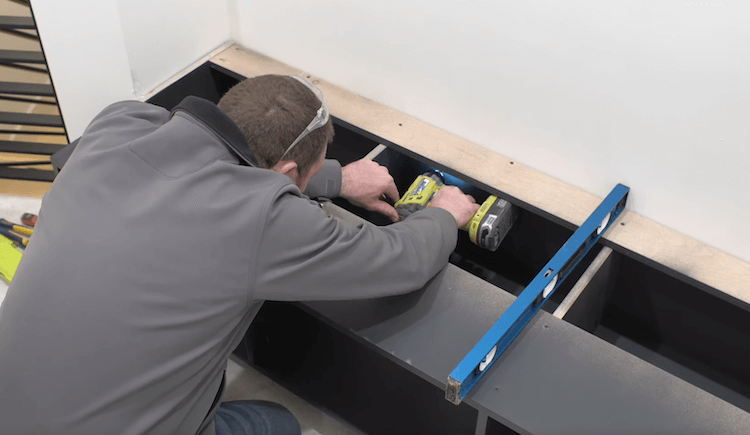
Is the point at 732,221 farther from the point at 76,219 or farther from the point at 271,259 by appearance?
the point at 76,219

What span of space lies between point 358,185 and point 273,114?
567 millimetres

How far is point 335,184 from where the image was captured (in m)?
2.13

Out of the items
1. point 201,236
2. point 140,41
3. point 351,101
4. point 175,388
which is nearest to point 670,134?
point 351,101

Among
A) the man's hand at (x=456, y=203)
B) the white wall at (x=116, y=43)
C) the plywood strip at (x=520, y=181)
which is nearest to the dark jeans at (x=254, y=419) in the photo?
the man's hand at (x=456, y=203)

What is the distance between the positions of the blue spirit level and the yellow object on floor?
5.37 feet

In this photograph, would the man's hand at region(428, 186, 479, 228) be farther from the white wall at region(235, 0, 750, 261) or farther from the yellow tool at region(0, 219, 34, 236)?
the yellow tool at region(0, 219, 34, 236)

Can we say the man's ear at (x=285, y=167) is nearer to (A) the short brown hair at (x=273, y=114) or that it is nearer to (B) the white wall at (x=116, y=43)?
(A) the short brown hair at (x=273, y=114)

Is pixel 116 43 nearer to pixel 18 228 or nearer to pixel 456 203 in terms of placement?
pixel 18 228

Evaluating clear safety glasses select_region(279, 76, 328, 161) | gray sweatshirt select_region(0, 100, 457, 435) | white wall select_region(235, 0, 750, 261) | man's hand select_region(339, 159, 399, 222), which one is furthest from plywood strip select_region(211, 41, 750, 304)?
gray sweatshirt select_region(0, 100, 457, 435)

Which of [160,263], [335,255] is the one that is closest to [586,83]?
[335,255]

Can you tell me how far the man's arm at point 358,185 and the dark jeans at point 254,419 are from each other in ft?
2.04

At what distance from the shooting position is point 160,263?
57.9 inches

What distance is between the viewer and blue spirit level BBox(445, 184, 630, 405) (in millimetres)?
1723

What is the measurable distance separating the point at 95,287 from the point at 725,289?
153cm
